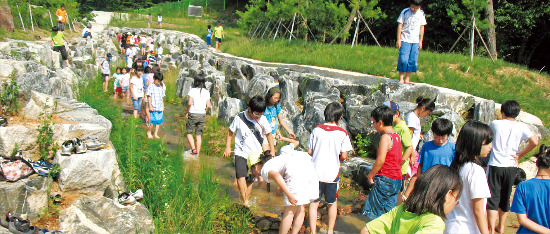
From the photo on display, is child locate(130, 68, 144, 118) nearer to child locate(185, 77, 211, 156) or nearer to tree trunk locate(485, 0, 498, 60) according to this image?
child locate(185, 77, 211, 156)

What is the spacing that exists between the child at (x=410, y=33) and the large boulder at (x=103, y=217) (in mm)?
5595

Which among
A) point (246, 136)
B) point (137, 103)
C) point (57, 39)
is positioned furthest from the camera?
point (57, 39)

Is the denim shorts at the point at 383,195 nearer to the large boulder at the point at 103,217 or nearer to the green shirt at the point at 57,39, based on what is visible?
the large boulder at the point at 103,217

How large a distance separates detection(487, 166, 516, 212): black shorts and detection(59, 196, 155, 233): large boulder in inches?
142

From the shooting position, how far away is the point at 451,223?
9.27 feet

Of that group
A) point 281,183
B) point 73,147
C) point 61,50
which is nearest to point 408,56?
point 281,183

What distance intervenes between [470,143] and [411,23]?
5294 mm

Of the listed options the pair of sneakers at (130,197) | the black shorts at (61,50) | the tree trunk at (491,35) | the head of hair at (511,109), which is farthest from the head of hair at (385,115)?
the black shorts at (61,50)

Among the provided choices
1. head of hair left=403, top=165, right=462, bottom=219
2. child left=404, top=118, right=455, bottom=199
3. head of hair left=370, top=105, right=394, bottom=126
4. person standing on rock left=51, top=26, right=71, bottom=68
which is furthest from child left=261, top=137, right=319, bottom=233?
person standing on rock left=51, top=26, right=71, bottom=68

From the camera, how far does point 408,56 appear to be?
26.6 ft

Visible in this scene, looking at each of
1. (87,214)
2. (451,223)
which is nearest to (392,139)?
(451,223)

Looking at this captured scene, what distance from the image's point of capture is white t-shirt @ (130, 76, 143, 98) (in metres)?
9.02

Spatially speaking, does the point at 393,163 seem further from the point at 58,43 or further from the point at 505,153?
the point at 58,43

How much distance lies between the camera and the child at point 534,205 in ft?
9.07
